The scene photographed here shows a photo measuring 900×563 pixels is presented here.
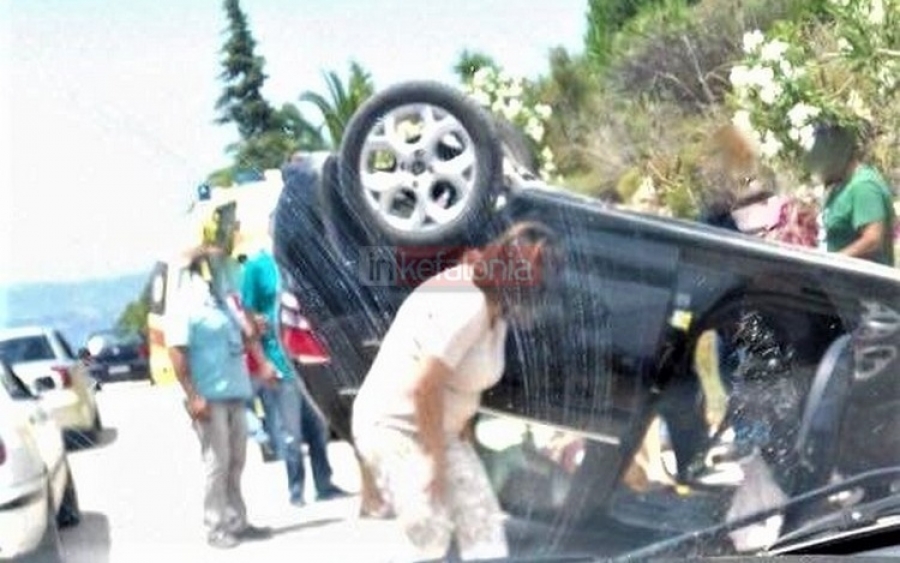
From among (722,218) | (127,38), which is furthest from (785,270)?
(127,38)

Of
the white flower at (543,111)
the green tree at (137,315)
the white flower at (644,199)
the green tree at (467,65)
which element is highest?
the green tree at (467,65)

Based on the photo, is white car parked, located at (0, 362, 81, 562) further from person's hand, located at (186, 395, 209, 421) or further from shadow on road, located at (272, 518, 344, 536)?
shadow on road, located at (272, 518, 344, 536)

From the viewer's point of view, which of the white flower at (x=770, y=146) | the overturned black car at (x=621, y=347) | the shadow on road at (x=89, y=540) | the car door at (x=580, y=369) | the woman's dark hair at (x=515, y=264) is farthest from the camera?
the white flower at (x=770, y=146)

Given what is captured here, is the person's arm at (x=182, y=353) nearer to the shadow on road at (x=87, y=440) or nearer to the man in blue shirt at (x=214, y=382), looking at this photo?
the man in blue shirt at (x=214, y=382)

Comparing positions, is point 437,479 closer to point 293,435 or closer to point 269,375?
point 293,435

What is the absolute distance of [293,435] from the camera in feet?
16.8

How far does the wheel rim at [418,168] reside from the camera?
16.6 ft

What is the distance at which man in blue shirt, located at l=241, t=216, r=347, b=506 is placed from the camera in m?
5.12

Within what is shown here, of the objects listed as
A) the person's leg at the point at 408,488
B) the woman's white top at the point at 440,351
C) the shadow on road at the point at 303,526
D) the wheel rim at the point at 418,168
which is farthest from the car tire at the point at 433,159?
the shadow on road at the point at 303,526

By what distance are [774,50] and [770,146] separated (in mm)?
243

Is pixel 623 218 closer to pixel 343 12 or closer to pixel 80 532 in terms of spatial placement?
pixel 343 12

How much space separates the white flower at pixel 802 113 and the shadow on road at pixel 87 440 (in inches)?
73.1

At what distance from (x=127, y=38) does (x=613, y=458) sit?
1.52 m

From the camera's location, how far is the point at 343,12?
16.9 ft
